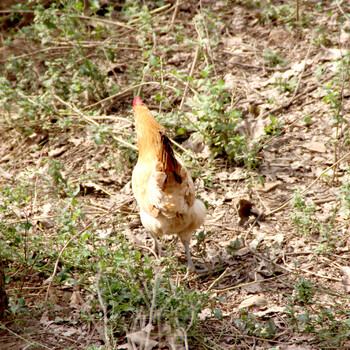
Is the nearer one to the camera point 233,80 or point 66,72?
point 233,80

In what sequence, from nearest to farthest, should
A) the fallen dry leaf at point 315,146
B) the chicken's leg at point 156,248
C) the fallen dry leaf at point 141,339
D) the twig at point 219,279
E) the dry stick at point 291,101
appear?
the fallen dry leaf at point 141,339
the twig at point 219,279
the chicken's leg at point 156,248
the fallen dry leaf at point 315,146
the dry stick at point 291,101

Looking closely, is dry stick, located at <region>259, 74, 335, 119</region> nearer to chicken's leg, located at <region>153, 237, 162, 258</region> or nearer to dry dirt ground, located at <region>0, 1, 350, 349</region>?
dry dirt ground, located at <region>0, 1, 350, 349</region>

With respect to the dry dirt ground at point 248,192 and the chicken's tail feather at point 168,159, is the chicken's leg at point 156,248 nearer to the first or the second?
the dry dirt ground at point 248,192

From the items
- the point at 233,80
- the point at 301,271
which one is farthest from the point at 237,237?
the point at 233,80

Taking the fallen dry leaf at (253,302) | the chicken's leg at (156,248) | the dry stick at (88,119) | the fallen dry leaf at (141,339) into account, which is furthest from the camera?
the dry stick at (88,119)

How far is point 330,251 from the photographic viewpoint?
461cm

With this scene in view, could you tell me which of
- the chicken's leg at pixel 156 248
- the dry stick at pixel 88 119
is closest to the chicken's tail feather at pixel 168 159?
the chicken's leg at pixel 156 248

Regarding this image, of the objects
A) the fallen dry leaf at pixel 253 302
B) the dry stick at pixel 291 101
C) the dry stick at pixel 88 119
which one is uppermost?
the dry stick at pixel 88 119

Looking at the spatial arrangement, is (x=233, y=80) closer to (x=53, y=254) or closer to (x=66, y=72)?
(x=66, y=72)

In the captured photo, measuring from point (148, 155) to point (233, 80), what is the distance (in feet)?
10.0

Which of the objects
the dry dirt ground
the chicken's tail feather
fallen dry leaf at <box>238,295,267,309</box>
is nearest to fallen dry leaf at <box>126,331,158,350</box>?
the dry dirt ground

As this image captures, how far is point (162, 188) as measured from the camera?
4242 mm

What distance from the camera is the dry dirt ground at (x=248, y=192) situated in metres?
3.85

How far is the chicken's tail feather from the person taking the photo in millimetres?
4172
